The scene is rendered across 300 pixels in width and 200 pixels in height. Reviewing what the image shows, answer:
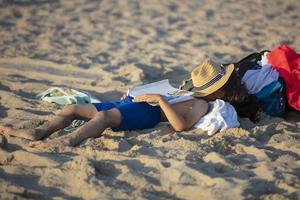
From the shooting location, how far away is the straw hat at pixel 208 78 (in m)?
4.07

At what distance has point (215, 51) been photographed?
6957 millimetres

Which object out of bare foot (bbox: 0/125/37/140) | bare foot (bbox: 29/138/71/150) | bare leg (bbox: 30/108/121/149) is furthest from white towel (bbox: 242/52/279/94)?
bare foot (bbox: 0/125/37/140)

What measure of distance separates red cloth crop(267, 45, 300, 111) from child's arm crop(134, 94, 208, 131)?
2.81ft

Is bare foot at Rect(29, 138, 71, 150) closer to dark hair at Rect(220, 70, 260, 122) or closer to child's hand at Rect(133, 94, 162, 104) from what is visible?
child's hand at Rect(133, 94, 162, 104)

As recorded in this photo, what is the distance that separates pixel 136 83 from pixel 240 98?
1529 mm

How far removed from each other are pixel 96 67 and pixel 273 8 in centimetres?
518

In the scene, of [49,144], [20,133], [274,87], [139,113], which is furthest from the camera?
[274,87]

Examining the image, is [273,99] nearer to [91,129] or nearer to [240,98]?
[240,98]

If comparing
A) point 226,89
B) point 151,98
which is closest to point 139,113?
point 151,98

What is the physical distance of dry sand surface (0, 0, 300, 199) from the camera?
3.08m

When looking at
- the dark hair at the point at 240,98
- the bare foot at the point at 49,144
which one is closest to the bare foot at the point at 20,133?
Result: the bare foot at the point at 49,144

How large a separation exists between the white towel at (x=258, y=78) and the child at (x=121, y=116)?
0.56 m

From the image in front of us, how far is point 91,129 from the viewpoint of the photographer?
3758mm

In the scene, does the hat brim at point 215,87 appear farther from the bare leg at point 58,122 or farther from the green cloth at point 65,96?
the green cloth at point 65,96
